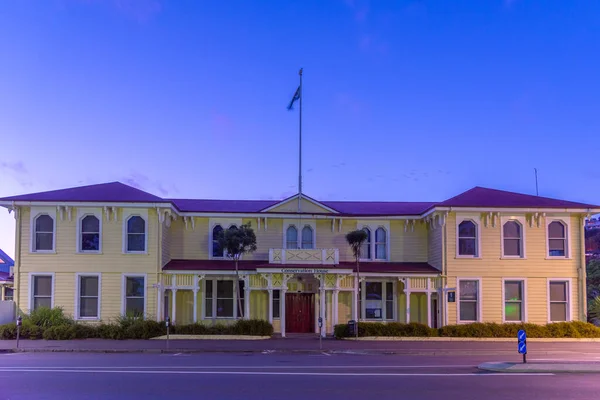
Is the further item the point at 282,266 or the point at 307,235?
the point at 307,235

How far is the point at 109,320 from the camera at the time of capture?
2861cm

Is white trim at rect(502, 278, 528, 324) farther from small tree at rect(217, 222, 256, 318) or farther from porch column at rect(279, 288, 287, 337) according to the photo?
small tree at rect(217, 222, 256, 318)

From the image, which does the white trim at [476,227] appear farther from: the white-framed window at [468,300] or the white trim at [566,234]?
the white trim at [566,234]

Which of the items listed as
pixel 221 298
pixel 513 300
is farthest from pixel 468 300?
pixel 221 298

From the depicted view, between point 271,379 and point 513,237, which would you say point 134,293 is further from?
point 513,237

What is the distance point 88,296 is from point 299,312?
9.69m

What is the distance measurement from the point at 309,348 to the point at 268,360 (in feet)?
14.3

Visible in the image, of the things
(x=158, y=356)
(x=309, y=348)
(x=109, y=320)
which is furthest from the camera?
(x=109, y=320)

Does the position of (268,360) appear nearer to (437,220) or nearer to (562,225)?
(437,220)

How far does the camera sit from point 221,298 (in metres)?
31.3

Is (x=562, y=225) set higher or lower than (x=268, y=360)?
higher

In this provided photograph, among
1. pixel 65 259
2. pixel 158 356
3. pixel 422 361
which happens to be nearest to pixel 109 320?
pixel 65 259

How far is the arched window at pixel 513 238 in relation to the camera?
30016 millimetres

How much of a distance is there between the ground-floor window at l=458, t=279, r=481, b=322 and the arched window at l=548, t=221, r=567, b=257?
151 inches
